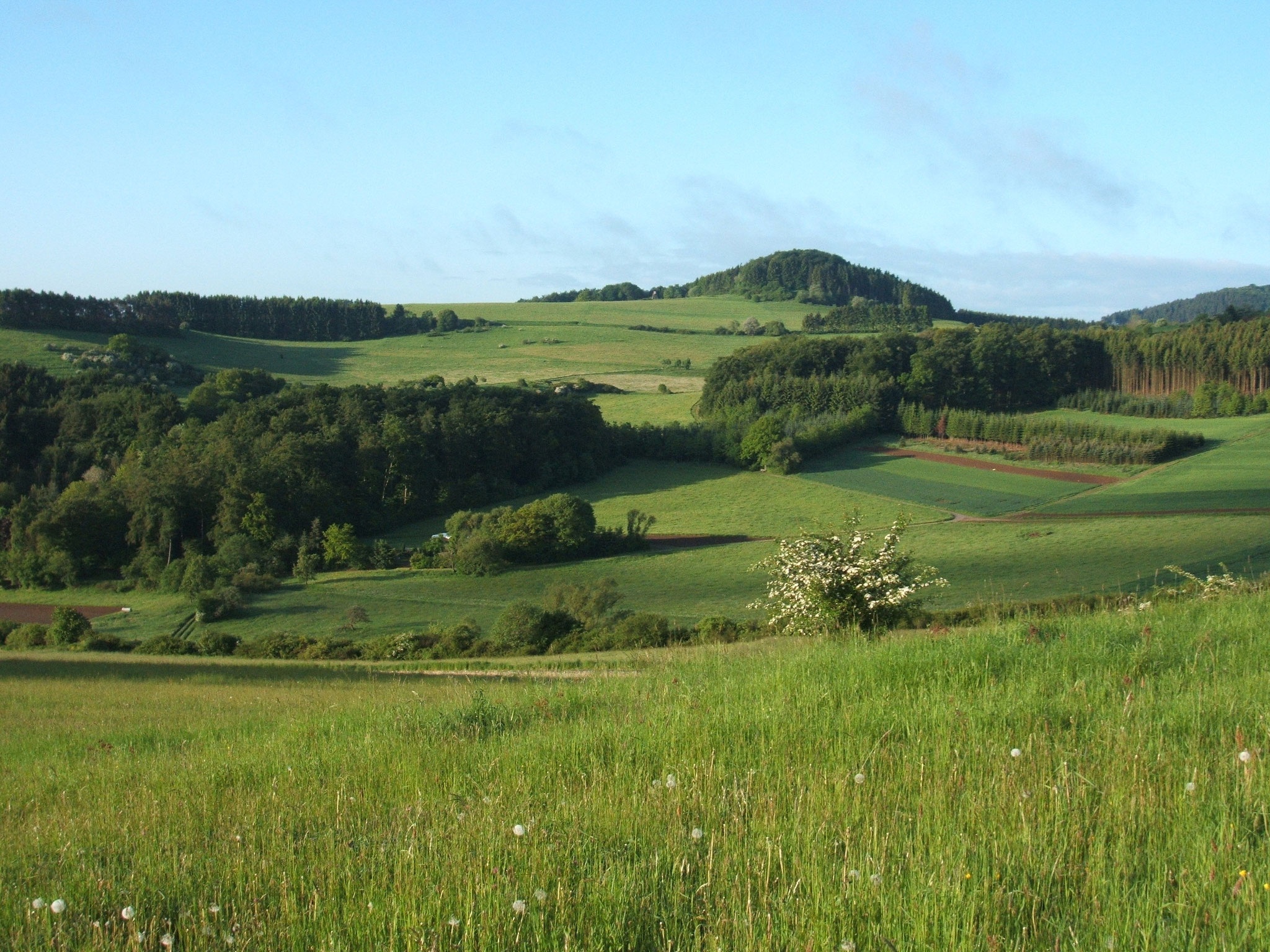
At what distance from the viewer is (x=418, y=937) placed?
390cm

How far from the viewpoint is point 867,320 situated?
505 feet

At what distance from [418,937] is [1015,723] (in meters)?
3.89

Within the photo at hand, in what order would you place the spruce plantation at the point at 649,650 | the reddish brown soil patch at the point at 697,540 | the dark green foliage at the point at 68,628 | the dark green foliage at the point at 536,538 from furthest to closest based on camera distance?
the reddish brown soil patch at the point at 697,540, the dark green foliage at the point at 536,538, the dark green foliage at the point at 68,628, the spruce plantation at the point at 649,650

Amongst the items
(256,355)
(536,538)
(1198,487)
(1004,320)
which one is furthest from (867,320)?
(536,538)

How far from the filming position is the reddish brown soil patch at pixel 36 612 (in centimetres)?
5066

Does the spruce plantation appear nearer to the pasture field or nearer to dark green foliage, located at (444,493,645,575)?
the pasture field

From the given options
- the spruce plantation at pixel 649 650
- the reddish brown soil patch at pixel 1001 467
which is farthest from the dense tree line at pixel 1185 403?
the reddish brown soil patch at pixel 1001 467

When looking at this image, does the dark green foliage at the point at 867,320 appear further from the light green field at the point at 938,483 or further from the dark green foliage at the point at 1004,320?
the light green field at the point at 938,483

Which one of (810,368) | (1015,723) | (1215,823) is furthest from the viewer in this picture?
(810,368)

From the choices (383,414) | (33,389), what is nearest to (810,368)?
(383,414)

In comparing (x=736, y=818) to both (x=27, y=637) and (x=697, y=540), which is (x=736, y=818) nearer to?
(x=27, y=637)

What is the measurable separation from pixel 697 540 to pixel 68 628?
3363cm

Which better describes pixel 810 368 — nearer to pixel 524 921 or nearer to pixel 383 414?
pixel 383 414

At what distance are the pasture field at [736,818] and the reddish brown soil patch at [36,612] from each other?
48.8 m
